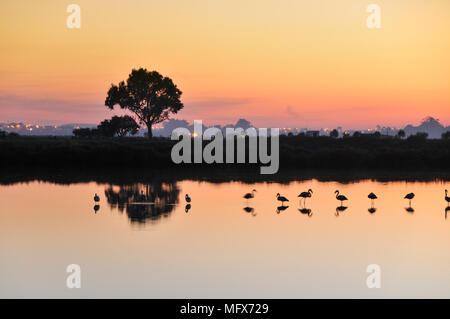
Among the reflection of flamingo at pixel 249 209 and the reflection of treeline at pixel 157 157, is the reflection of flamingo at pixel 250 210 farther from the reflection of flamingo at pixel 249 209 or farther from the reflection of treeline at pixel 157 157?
the reflection of treeline at pixel 157 157

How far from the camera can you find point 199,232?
89.7ft

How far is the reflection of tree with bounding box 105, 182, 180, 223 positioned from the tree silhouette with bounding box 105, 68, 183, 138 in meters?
50.7

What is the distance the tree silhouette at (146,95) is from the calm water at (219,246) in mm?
57082

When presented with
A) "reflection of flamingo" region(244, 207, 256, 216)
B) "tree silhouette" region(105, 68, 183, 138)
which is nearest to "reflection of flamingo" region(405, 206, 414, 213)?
"reflection of flamingo" region(244, 207, 256, 216)

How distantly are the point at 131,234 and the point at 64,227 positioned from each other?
4.03 m

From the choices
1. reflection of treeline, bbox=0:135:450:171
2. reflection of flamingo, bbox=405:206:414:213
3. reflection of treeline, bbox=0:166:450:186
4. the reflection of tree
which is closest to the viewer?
the reflection of tree

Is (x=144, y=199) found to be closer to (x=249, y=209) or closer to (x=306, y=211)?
(x=249, y=209)

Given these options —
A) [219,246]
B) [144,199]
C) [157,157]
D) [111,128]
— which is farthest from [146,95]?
[219,246]

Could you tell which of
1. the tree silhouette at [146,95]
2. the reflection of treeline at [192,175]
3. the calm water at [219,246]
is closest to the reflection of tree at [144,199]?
the calm water at [219,246]

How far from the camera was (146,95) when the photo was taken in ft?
316

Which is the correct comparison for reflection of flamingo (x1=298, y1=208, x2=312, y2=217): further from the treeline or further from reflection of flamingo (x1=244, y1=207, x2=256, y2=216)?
the treeline

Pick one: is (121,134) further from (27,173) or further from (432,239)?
(432,239)

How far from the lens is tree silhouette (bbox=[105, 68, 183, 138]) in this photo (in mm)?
95750
